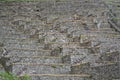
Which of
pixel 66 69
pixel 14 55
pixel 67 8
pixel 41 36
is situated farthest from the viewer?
pixel 67 8

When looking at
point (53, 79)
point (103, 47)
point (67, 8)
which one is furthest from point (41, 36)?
point (67, 8)

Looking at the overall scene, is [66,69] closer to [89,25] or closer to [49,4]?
[89,25]

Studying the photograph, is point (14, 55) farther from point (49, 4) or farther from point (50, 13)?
→ point (49, 4)

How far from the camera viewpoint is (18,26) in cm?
3944

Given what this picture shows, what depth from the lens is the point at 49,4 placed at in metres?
52.7

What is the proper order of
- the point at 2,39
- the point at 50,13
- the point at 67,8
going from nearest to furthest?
the point at 2,39 → the point at 50,13 → the point at 67,8

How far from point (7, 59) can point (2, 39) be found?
5420 mm

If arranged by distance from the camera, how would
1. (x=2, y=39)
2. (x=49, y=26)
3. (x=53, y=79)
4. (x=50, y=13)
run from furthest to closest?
(x=50, y=13)
(x=49, y=26)
(x=2, y=39)
(x=53, y=79)

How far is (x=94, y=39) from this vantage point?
3219 centimetres

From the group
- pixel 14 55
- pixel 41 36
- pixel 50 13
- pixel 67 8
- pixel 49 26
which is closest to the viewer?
pixel 14 55

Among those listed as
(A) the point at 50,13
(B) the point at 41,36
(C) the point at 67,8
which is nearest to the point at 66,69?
(B) the point at 41,36

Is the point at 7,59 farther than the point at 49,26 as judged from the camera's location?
No

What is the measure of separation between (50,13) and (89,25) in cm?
989

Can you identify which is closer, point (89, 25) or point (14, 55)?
point (14, 55)
